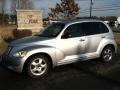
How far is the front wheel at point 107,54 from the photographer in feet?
33.5

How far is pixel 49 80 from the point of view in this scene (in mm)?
8031

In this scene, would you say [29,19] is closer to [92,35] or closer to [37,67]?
[92,35]

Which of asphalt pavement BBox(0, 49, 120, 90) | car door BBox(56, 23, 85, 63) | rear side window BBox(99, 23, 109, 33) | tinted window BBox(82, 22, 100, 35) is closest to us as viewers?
asphalt pavement BBox(0, 49, 120, 90)

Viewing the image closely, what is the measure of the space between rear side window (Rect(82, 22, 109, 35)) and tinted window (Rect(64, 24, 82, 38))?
230mm

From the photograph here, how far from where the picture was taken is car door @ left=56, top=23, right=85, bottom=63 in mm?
8773

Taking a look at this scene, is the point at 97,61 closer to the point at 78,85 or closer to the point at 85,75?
the point at 85,75

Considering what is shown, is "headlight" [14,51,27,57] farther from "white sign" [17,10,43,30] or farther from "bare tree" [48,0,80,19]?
"bare tree" [48,0,80,19]

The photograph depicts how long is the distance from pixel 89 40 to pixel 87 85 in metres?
2.51

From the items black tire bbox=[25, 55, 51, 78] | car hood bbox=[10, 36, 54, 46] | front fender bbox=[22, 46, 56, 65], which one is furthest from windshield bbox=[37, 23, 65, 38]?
black tire bbox=[25, 55, 51, 78]

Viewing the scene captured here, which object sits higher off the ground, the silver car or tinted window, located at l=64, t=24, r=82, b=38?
tinted window, located at l=64, t=24, r=82, b=38

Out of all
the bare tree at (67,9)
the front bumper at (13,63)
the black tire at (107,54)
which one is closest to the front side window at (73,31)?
the black tire at (107,54)

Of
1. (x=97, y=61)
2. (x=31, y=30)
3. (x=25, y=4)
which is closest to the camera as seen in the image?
(x=97, y=61)

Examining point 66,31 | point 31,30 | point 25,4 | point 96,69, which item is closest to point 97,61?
point 96,69

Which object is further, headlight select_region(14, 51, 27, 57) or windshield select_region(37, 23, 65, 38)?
windshield select_region(37, 23, 65, 38)
